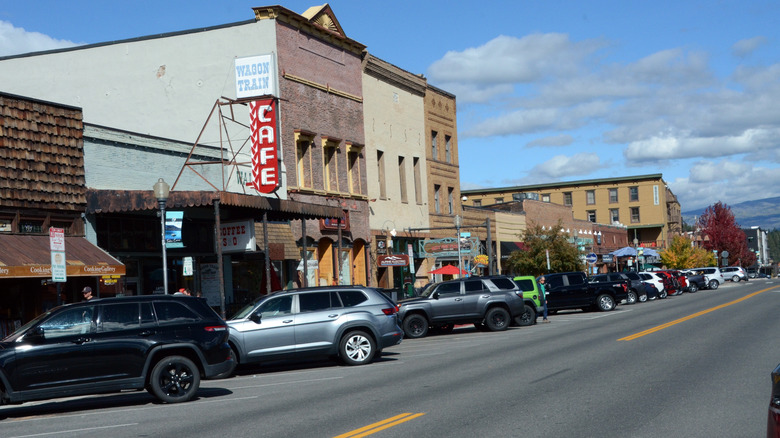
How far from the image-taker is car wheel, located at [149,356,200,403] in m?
13.9

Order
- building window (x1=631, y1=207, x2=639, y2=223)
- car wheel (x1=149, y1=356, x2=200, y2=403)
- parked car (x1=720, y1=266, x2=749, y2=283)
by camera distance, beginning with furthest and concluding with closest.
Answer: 1. building window (x1=631, y1=207, x2=639, y2=223)
2. parked car (x1=720, y1=266, x2=749, y2=283)
3. car wheel (x1=149, y1=356, x2=200, y2=403)

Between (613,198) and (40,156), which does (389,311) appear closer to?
(40,156)

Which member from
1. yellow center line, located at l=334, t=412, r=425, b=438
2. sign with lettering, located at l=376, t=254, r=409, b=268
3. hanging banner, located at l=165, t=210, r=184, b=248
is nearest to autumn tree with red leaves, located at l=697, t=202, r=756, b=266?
sign with lettering, located at l=376, t=254, r=409, b=268

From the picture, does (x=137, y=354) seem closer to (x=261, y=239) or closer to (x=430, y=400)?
(x=430, y=400)

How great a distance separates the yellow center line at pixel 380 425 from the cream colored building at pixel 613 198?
91750mm

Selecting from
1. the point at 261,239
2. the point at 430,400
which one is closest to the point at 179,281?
the point at 261,239

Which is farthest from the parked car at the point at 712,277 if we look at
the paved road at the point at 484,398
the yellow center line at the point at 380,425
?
the yellow center line at the point at 380,425

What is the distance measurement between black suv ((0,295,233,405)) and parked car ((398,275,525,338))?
12.8m

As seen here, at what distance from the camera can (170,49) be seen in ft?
110

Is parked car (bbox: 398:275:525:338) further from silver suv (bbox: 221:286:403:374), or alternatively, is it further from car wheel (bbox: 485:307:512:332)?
silver suv (bbox: 221:286:403:374)

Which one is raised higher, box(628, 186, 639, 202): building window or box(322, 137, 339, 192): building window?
box(628, 186, 639, 202): building window

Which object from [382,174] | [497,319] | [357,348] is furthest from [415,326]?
[382,174]

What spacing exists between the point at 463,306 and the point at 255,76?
10602 mm

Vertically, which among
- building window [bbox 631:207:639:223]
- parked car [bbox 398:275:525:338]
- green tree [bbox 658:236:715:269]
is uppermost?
building window [bbox 631:207:639:223]
